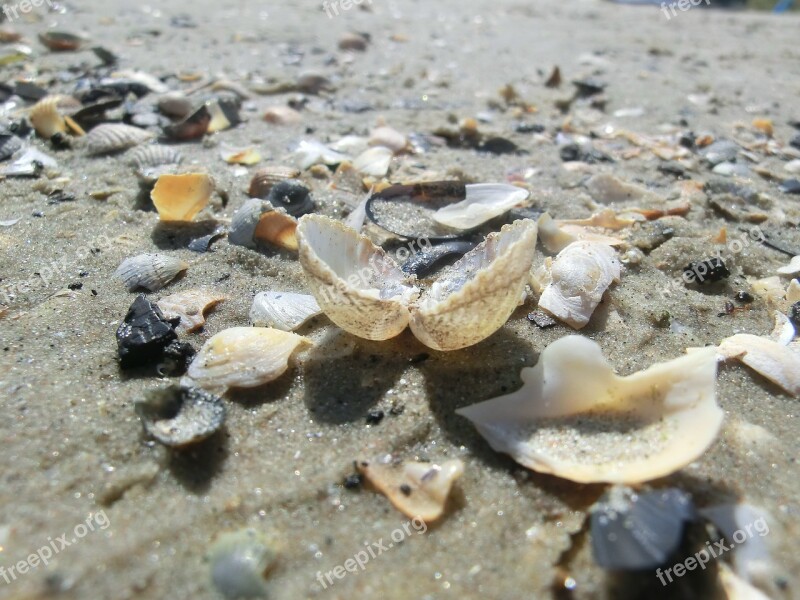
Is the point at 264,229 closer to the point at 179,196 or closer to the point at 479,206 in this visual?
the point at 179,196

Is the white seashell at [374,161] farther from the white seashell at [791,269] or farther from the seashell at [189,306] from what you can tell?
the white seashell at [791,269]

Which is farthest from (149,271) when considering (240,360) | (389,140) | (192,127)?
(389,140)

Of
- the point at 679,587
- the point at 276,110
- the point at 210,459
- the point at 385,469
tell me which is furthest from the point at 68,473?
the point at 276,110

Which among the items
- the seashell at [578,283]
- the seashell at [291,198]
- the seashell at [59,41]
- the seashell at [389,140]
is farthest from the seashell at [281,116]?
the seashell at [59,41]

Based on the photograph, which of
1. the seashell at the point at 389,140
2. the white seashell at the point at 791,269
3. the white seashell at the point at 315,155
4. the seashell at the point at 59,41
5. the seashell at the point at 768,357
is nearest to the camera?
the seashell at the point at 768,357

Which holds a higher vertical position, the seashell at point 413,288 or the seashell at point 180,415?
the seashell at point 413,288

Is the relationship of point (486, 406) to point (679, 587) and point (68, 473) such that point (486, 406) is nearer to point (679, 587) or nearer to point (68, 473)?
point (679, 587)

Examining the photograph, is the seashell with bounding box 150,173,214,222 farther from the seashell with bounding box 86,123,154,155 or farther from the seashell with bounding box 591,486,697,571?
the seashell with bounding box 591,486,697,571
